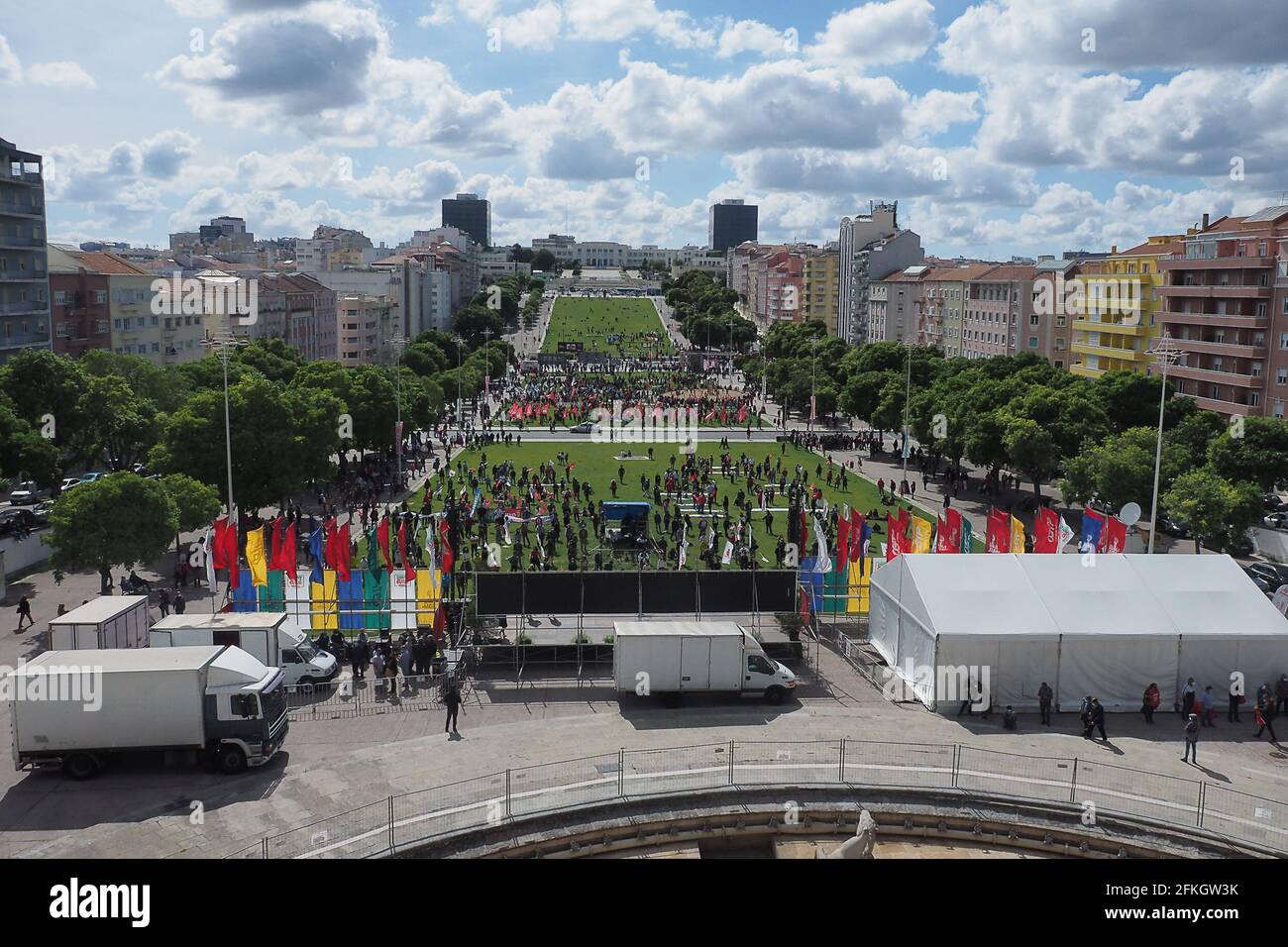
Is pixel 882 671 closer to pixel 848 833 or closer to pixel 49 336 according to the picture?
pixel 848 833

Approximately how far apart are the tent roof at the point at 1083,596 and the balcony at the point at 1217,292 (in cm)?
3697

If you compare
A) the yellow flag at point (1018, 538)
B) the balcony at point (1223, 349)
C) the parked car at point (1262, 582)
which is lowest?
the parked car at point (1262, 582)

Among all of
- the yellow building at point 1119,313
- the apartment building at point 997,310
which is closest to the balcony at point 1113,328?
the yellow building at point 1119,313

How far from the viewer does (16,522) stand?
36594 millimetres

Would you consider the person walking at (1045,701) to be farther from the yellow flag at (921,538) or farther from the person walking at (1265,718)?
the yellow flag at (921,538)

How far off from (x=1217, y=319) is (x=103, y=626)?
2198 inches

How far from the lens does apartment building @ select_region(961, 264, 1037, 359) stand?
83.8 m

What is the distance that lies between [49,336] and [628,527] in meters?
42.2

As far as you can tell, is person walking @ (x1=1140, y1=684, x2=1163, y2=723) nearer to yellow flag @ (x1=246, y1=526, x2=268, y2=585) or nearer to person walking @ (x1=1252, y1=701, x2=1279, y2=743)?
person walking @ (x1=1252, y1=701, x2=1279, y2=743)

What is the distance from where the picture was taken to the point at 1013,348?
84625mm

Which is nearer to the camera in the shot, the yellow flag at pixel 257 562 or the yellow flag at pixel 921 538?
the yellow flag at pixel 257 562

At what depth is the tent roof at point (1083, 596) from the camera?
21188mm
